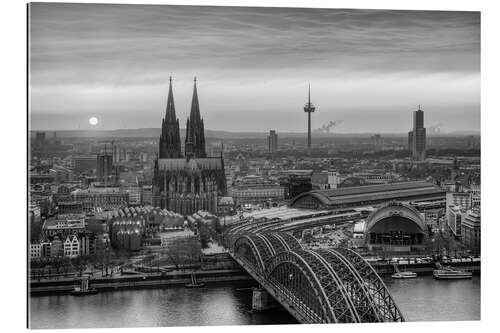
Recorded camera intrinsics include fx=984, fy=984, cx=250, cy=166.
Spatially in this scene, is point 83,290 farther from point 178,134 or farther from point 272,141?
point 272,141

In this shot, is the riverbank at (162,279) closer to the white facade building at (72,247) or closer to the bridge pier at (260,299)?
the white facade building at (72,247)

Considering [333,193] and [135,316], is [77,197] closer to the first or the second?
[135,316]

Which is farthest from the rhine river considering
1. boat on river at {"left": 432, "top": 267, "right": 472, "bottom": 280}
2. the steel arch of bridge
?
the steel arch of bridge

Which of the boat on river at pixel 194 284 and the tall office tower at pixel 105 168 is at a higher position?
the tall office tower at pixel 105 168

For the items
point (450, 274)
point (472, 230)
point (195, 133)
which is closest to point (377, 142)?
point (472, 230)

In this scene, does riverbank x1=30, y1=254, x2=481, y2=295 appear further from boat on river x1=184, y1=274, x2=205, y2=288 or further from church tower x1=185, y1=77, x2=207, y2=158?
church tower x1=185, y1=77, x2=207, y2=158

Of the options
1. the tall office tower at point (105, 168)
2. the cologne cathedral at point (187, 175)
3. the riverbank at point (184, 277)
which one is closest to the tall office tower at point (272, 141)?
the cologne cathedral at point (187, 175)
